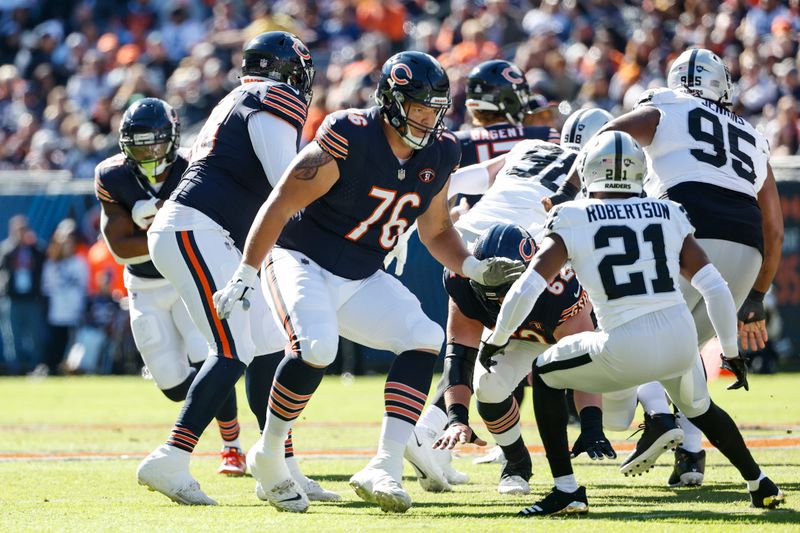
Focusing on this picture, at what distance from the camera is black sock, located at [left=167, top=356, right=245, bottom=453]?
229 inches

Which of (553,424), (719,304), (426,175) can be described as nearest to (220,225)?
(426,175)

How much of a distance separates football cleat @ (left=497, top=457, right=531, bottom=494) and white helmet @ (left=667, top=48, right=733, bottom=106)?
211 centimetres

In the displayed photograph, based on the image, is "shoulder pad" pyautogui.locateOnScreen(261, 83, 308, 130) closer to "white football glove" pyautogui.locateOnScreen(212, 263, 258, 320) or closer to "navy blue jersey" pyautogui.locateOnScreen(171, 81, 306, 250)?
"navy blue jersey" pyautogui.locateOnScreen(171, 81, 306, 250)

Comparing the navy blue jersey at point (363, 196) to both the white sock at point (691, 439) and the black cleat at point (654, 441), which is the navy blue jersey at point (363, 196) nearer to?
the black cleat at point (654, 441)

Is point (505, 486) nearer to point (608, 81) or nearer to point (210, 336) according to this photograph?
point (210, 336)

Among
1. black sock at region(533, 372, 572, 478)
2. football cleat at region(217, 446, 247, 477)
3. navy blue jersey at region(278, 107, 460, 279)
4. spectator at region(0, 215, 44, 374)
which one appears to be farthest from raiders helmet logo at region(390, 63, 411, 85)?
spectator at region(0, 215, 44, 374)

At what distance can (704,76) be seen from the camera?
6.79 m

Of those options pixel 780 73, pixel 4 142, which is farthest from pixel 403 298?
pixel 4 142

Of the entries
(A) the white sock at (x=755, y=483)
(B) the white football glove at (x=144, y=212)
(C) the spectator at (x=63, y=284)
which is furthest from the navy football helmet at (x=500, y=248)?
(C) the spectator at (x=63, y=284)

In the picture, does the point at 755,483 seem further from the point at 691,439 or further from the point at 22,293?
the point at 22,293

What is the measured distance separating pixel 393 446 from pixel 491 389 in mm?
914

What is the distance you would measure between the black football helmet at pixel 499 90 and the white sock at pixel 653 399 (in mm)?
2547

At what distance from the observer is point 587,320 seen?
6.67 m

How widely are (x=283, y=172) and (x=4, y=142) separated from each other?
14852 mm
